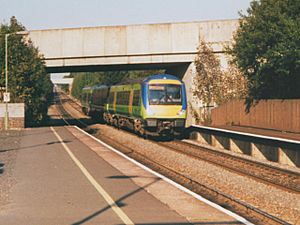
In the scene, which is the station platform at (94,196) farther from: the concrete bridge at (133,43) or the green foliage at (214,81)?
the concrete bridge at (133,43)

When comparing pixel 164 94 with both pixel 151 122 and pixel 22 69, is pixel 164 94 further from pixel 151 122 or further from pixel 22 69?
pixel 22 69

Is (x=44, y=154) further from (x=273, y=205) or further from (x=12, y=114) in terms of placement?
(x=12, y=114)

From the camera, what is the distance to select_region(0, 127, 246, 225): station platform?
29.5ft

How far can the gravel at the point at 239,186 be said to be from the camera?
10695 millimetres

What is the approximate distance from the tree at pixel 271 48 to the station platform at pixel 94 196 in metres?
10.0

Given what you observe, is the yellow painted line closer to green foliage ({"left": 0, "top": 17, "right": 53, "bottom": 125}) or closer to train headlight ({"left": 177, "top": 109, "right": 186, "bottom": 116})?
train headlight ({"left": 177, "top": 109, "right": 186, "bottom": 116})

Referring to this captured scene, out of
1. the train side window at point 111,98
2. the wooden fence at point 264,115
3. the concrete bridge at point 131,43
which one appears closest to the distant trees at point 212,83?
the concrete bridge at point 131,43

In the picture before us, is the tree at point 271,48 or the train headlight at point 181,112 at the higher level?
the tree at point 271,48

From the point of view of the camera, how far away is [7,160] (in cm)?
1823

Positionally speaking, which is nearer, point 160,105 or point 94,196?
point 94,196

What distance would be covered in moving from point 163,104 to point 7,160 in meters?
10.3

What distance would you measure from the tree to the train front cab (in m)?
3.93

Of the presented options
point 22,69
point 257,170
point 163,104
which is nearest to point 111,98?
point 22,69

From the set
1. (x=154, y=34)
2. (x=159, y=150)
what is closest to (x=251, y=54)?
(x=159, y=150)
